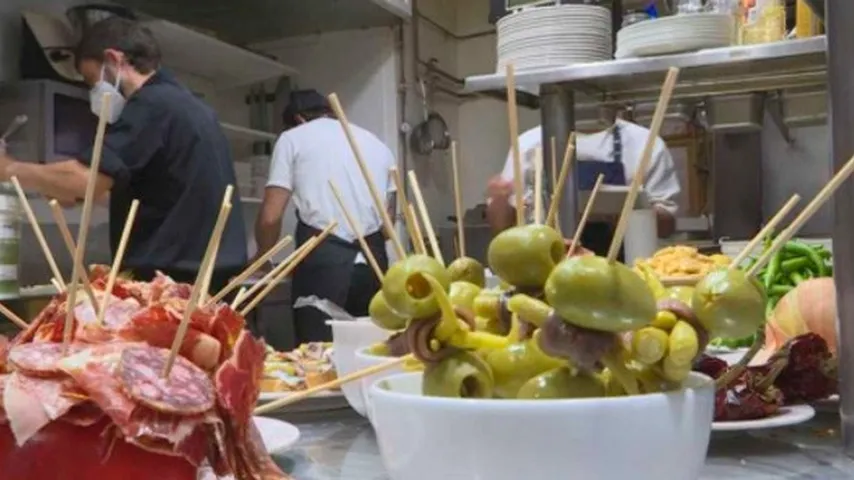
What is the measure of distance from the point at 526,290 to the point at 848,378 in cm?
31

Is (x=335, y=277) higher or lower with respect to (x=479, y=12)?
lower

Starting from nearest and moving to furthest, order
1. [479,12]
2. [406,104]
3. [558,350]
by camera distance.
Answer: [558,350] → [406,104] → [479,12]

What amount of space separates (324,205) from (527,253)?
3.03m

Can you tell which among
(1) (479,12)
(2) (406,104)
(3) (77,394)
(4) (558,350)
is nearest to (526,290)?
(4) (558,350)

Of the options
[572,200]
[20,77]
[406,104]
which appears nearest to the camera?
[572,200]

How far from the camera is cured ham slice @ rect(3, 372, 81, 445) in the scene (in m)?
0.48

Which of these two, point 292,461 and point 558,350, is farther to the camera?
point 292,461

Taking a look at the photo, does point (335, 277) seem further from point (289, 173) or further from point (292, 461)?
point (292, 461)

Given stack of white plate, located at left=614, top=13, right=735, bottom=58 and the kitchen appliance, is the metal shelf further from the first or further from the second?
the kitchen appliance

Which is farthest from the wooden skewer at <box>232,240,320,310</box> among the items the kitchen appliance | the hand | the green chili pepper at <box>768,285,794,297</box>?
the kitchen appliance

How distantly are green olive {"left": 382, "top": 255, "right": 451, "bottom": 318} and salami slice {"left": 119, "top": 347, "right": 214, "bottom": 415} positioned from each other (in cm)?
11

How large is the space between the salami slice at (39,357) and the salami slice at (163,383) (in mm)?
37

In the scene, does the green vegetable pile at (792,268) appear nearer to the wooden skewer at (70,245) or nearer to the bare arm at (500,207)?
the bare arm at (500,207)

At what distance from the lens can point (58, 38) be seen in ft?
10.4
